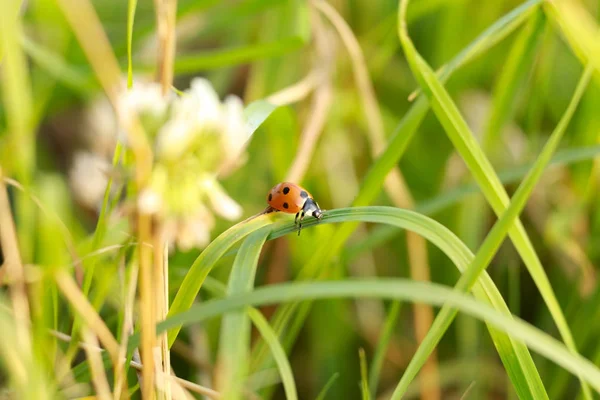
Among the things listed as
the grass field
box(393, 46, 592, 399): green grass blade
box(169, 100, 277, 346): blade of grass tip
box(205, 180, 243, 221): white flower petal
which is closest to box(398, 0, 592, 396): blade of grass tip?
the grass field

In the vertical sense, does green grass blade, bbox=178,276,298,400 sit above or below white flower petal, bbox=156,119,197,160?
below

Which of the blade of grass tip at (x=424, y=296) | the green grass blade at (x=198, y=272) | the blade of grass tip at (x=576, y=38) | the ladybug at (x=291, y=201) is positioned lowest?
the blade of grass tip at (x=424, y=296)

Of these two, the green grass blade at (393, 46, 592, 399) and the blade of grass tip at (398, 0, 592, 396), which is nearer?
the green grass blade at (393, 46, 592, 399)

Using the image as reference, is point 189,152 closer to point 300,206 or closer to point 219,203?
point 219,203

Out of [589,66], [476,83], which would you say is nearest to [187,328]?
[589,66]

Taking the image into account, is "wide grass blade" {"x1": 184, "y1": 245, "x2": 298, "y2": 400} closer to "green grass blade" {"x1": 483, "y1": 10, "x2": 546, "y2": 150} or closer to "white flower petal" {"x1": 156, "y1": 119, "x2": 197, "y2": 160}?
"white flower petal" {"x1": 156, "y1": 119, "x2": 197, "y2": 160}

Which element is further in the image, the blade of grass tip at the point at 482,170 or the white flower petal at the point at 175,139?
the blade of grass tip at the point at 482,170

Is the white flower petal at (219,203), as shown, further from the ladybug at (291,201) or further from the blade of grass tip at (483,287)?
the ladybug at (291,201)

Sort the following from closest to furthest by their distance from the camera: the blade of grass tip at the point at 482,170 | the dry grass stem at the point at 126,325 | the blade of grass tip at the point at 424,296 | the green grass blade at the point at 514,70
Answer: the blade of grass tip at the point at 424,296, the dry grass stem at the point at 126,325, the blade of grass tip at the point at 482,170, the green grass blade at the point at 514,70

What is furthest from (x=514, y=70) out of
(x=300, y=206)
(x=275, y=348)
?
(x=275, y=348)

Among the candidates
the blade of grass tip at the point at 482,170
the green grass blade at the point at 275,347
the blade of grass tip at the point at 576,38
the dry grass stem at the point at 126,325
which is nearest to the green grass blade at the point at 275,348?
the green grass blade at the point at 275,347
